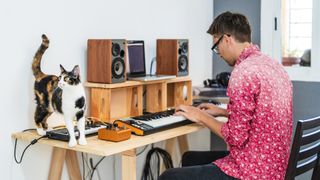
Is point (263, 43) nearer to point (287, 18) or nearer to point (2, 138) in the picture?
point (287, 18)

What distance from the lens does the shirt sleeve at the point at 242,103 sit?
206 cm

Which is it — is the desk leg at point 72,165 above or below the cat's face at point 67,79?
below

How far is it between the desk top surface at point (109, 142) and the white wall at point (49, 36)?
15cm

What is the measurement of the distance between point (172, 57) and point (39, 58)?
990mm

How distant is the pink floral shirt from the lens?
2.06m

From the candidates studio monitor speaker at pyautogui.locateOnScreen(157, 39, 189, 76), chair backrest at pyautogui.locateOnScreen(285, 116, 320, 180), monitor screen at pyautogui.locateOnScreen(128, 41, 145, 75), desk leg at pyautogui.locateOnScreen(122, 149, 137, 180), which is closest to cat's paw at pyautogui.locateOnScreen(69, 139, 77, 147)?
desk leg at pyautogui.locateOnScreen(122, 149, 137, 180)

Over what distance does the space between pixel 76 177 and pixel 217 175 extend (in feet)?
3.09

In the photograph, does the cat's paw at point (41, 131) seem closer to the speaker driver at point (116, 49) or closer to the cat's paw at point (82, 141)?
the cat's paw at point (82, 141)

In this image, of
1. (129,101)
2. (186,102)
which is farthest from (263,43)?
(129,101)

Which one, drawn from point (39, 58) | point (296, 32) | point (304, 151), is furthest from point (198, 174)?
point (296, 32)

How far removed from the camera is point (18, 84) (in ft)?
7.89

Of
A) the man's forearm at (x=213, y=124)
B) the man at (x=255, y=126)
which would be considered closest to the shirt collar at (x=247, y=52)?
the man at (x=255, y=126)

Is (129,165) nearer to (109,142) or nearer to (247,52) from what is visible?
(109,142)

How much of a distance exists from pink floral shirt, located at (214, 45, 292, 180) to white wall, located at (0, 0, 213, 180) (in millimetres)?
1038
